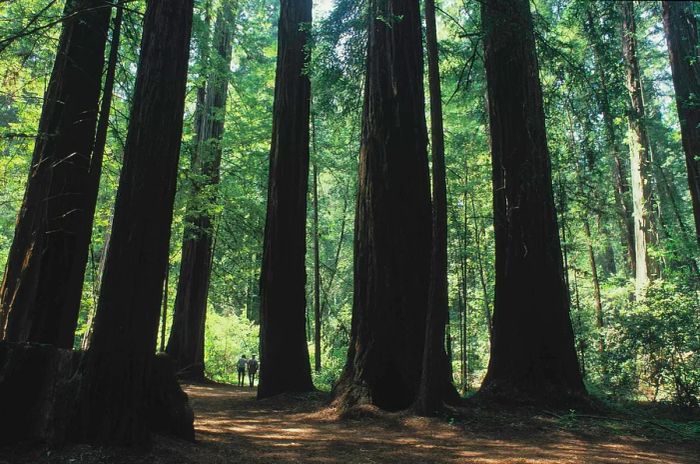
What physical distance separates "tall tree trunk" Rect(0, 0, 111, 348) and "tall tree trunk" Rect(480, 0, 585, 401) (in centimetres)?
556

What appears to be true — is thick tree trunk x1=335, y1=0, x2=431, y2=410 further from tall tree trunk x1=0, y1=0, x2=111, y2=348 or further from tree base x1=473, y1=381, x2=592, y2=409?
tall tree trunk x1=0, y1=0, x2=111, y2=348

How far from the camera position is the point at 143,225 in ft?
14.4

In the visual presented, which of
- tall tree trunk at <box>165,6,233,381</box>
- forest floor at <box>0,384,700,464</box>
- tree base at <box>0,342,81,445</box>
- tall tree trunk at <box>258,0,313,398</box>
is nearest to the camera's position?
tree base at <box>0,342,81,445</box>

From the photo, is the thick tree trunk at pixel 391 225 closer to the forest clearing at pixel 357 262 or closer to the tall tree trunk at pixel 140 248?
the forest clearing at pixel 357 262

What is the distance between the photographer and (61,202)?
6129 millimetres

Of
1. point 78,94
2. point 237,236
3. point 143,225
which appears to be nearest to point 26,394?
point 143,225

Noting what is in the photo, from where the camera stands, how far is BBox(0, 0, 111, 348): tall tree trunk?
226 inches

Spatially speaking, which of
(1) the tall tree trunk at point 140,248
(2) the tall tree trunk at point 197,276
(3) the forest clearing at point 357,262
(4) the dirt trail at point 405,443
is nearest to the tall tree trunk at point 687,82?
(3) the forest clearing at point 357,262

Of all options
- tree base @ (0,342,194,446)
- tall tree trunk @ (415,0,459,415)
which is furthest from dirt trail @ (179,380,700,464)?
tree base @ (0,342,194,446)

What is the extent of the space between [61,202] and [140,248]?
2.54 meters

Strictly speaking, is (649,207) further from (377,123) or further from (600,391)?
(377,123)

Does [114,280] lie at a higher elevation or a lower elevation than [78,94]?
Result: lower

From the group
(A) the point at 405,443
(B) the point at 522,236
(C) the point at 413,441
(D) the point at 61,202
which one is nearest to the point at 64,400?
(D) the point at 61,202

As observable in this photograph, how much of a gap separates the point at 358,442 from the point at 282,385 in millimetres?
4189
